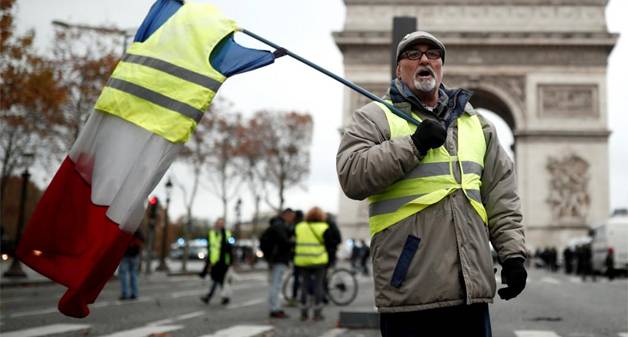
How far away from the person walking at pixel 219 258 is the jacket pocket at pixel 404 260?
38.4ft

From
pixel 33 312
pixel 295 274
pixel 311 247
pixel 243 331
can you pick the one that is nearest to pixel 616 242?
pixel 295 274

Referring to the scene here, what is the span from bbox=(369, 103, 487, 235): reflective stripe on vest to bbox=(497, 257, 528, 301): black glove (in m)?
0.21

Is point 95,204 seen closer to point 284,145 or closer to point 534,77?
point 534,77

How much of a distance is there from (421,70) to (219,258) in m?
11.7

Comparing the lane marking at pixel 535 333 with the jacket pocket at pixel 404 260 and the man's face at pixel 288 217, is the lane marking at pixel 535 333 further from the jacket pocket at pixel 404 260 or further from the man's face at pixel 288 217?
the jacket pocket at pixel 404 260

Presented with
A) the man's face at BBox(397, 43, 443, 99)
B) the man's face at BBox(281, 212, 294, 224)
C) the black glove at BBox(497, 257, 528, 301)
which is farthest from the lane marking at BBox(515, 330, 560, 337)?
the man's face at BBox(397, 43, 443, 99)

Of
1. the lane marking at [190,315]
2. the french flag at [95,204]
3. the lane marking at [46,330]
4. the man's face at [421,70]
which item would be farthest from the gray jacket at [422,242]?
the lane marking at [190,315]

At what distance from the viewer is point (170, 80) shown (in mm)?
4180

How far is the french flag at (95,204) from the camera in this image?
412 cm

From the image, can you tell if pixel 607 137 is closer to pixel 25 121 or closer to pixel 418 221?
pixel 25 121

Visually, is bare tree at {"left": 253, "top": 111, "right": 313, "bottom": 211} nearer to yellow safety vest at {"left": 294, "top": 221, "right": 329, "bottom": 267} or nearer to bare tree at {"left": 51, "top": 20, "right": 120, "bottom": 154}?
bare tree at {"left": 51, "top": 20, "right": 120, "bottom": 154}

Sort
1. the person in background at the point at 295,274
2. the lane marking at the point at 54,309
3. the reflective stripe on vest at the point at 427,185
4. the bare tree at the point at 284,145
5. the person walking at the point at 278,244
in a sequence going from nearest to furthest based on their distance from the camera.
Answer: the reflective stripe on vest at the point at 427,185 → the lane marking at the point at 54,309 → the person walking at the point at 278,244 → the person in background at the point at 295,274 → the bare tree at the point at 284,145

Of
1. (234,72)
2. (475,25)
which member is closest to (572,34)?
(475,25)

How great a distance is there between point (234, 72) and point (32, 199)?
6809cm
